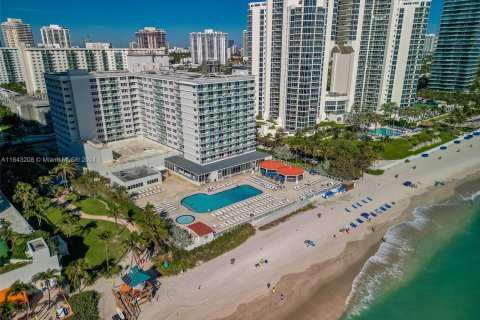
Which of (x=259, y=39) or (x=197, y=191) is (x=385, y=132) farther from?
(x=197, y=191)

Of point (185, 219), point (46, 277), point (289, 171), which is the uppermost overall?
point (289, 171)

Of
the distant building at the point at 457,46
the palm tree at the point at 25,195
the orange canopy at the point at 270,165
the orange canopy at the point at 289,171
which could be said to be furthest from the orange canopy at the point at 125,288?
the distant building at the point at 457,46

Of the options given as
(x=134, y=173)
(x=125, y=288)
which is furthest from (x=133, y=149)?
(x=125, y=288)

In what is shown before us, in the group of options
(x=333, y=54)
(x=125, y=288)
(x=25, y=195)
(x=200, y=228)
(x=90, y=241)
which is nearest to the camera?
(x=125, y=288)

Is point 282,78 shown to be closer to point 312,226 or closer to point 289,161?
point 289,161

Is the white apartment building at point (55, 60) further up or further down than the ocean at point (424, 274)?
further up

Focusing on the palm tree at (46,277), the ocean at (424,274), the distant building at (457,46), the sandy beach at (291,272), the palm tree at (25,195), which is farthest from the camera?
the distant building at (457,46)

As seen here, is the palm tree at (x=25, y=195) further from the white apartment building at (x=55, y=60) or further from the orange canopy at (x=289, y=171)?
the white apartment building at (x=55, y=60)
